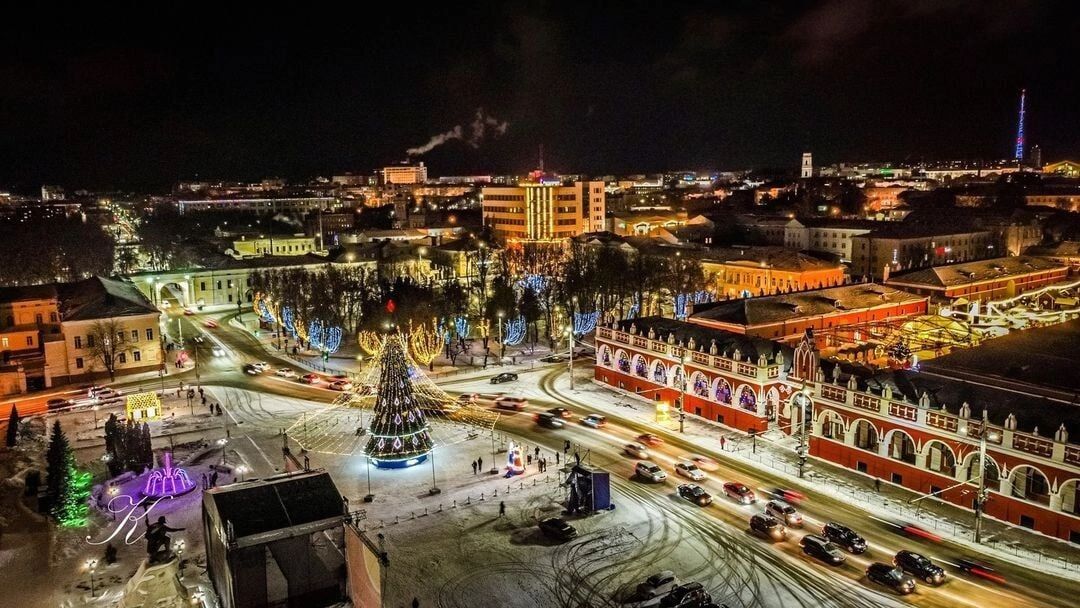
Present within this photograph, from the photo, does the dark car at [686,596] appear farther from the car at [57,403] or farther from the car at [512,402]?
the car at [57,403]

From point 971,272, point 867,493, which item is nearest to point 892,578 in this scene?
point 867,493

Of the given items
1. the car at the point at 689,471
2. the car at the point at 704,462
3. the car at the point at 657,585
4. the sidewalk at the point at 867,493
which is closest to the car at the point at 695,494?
the car at the point at 689,471

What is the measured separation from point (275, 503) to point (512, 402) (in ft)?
100

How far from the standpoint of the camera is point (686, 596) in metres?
27.5

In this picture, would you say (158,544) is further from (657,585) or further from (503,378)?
(503,378)

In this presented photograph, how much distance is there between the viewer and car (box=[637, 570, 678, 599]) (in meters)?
28.4

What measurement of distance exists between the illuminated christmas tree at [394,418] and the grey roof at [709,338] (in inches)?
817

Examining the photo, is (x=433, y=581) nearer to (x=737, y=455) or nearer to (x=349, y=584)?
(x=349, y=584)

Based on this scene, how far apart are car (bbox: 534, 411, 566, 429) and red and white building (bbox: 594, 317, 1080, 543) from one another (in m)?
6.94

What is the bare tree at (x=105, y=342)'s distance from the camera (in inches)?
2552

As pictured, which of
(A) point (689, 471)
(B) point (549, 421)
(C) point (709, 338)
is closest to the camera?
(A) point (689, 471)

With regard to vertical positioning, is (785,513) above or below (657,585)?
above

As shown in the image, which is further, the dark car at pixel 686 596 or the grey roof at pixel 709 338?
the grey roof at pixel 709 338

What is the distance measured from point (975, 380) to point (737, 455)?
1415 centimetres
